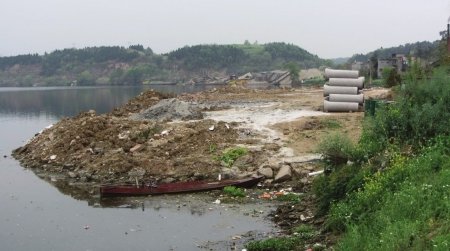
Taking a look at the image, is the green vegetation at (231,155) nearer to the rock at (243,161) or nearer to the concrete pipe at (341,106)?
the rock at (243,161)

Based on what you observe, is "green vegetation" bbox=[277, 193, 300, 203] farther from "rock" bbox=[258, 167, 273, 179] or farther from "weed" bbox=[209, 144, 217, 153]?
"weed" bbox=[209, 144, 217, 153]

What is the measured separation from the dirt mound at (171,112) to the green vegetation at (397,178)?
50.0 ft

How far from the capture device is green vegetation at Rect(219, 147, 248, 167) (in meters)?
20.9

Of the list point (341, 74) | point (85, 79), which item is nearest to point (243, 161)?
point (341, 74)

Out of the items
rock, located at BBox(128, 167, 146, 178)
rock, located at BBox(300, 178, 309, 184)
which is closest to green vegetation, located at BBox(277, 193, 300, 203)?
rock, located at BBox(300, 178, 309, 184)

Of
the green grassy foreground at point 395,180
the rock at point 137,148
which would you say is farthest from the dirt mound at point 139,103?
the green grassy foreground at point 395,180

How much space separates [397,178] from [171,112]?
2008cm

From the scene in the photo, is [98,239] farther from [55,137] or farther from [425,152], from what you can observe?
[55,137]

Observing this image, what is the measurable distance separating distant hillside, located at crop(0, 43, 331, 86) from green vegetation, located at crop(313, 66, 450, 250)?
474 ft

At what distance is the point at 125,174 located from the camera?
21.4 meters

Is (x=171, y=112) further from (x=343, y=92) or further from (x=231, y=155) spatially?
(x=343, y=92)

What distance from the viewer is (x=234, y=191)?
18.1 meters

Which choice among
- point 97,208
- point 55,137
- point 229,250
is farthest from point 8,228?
point 55,137

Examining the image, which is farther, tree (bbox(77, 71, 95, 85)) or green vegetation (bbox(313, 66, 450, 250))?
tree (bbox(77, 71, 95, 85))
